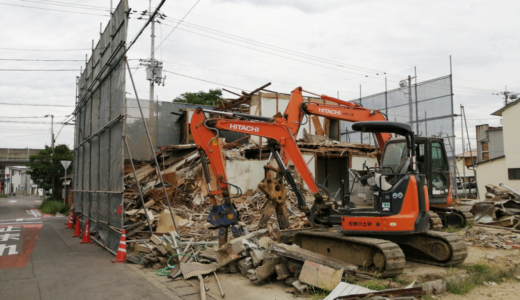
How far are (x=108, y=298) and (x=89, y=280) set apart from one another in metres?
1.56

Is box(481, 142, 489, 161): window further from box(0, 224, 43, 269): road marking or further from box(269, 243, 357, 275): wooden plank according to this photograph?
box(0, 224, 43, 269): road marking

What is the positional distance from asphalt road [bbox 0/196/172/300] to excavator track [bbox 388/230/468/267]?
5.22 metres

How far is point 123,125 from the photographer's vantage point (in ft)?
36.8

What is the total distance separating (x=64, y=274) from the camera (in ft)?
29.5

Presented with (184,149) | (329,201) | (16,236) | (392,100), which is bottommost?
(16,236)

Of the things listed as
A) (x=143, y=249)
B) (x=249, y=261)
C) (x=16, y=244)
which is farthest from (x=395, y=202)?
(x=16, y=244)

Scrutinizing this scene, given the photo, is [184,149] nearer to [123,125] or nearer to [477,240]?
[123,125]

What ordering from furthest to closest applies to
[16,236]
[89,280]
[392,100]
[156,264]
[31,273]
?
[392,100] → [16,236] → [156,264] → [31,273] → [89,280]

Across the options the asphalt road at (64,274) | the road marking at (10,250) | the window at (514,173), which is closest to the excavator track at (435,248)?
the asphalt road at (64,274)

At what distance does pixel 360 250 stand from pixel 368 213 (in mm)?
739

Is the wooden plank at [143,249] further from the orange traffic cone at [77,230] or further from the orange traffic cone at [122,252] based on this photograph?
the orange traffic cone at [77,230]

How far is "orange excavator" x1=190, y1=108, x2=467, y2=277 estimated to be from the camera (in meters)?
7.59

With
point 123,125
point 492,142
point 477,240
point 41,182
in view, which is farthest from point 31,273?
point 492,142

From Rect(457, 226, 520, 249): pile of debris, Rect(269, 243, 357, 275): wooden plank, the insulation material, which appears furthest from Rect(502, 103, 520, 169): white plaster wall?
the insulation material
